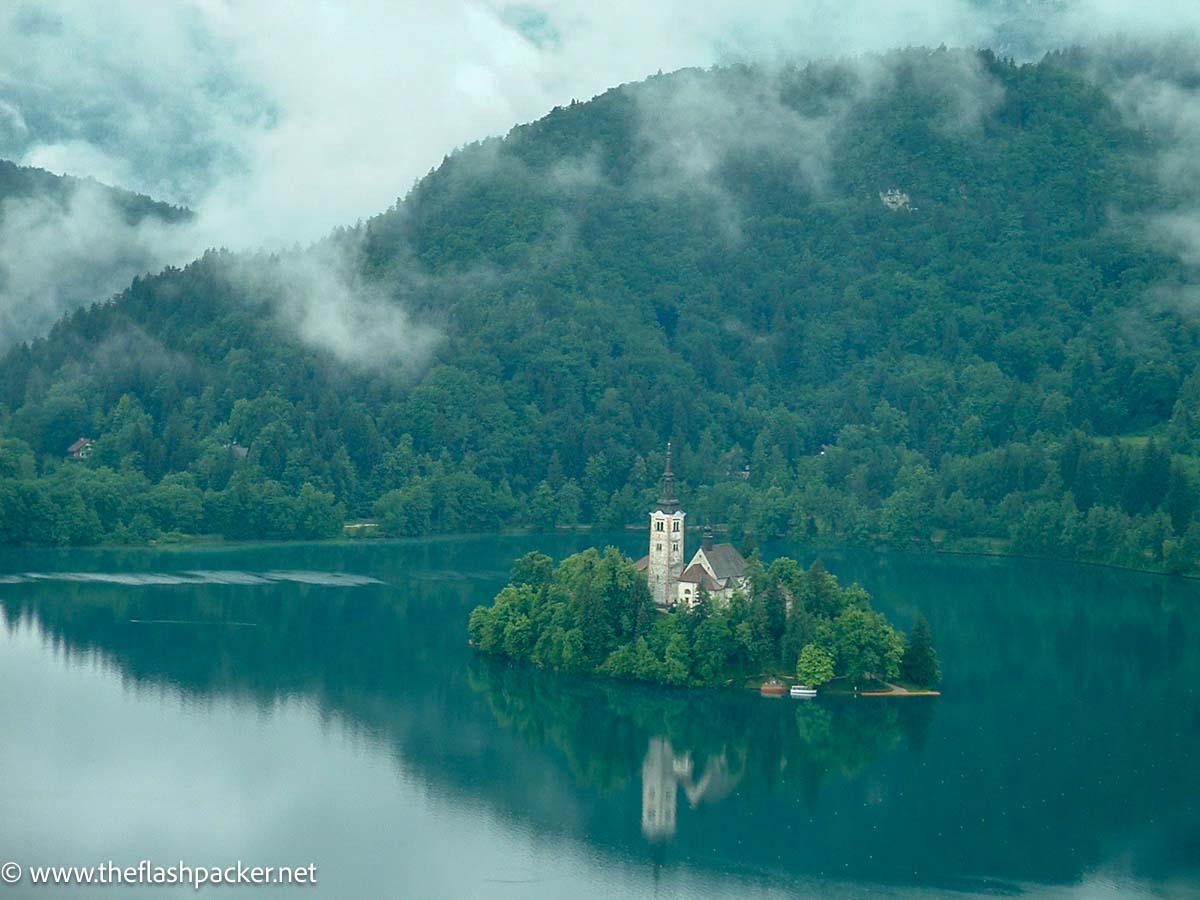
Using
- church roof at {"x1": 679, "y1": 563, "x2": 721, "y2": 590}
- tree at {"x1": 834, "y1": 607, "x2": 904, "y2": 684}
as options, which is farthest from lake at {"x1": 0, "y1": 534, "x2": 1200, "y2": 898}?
church roof at {"x1": 679, "y1": 563, "x2": 721, "y2": 590}

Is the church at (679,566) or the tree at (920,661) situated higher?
the church at (679,566)

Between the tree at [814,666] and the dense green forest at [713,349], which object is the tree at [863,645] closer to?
the tree at [814,666]

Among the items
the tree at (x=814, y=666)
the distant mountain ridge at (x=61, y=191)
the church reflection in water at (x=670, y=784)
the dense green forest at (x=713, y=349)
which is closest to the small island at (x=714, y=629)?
the tree at (x=814, y=666)

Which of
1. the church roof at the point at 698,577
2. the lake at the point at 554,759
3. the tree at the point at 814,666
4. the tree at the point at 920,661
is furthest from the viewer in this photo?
the church roof at the point at 698,577

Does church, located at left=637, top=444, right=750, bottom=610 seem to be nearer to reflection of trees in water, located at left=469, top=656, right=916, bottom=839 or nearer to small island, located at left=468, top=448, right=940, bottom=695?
small island, located at left=468, top=448, right=940, bottom=695

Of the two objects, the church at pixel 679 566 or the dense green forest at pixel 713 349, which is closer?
the church at pixel 679 566

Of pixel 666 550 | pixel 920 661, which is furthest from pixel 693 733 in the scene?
pixel 666 550

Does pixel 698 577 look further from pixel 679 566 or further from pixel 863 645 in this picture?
pixel 863 645

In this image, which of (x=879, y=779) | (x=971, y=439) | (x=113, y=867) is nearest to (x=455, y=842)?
(x=113, y=867)
